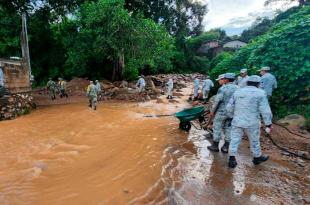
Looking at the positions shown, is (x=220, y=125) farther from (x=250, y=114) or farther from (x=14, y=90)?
(x=14, y=90)

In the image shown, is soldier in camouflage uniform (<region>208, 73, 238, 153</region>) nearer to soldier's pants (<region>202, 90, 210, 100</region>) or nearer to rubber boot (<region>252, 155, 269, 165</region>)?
rubber boot (<region>252, 155, 269, 165</region>)

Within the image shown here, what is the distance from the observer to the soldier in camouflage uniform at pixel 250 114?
5.54 meters

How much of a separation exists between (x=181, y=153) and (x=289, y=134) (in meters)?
3.82

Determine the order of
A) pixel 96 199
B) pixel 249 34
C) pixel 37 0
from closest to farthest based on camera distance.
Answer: pixel 96 199 < pixel 37 0 < pixel 249 34

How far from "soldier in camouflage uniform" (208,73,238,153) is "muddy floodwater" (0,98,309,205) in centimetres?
45

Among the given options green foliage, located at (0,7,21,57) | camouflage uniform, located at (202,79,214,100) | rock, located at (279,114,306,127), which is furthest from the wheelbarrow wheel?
green foliage, located at (0,7,21,57)

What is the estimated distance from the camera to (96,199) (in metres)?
4.25

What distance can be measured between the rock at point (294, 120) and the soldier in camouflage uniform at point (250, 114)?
3.88 meters

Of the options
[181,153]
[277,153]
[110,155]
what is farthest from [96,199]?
[277,153]

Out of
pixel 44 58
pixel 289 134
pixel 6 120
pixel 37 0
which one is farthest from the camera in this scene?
pixel 44 58

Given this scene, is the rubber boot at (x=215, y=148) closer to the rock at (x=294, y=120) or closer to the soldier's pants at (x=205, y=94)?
the rock at (x=294, y=120)

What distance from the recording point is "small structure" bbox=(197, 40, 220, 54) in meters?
52.9

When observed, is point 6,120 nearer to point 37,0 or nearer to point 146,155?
point 146,155

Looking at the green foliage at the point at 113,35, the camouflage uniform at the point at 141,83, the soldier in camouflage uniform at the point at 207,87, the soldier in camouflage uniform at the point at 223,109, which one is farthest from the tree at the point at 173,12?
the soldier in camouflage uniform at the point at 223,109
